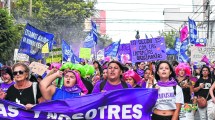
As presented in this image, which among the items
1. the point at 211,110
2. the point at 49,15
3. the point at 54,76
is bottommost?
the point at 211,110

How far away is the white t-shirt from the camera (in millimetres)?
7184

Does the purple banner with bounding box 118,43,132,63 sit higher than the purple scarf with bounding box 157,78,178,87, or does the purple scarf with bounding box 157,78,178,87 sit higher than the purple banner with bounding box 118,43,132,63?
the purple banner with bounding box 118,43,132,63

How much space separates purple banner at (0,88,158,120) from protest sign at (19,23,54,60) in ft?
22.2

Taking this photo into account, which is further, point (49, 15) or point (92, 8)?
point (92, 8)

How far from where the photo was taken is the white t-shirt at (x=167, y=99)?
718 cm

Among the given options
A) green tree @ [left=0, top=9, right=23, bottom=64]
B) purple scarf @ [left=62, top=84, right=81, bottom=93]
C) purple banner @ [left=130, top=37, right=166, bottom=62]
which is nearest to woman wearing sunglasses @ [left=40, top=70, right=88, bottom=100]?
purple scarf @ [left=62, top=84, right=81, bottom=93]

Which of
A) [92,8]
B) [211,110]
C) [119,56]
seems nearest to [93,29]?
[119,56]

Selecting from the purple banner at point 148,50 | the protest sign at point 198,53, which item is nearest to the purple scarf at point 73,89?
the purple banner at point 148,50

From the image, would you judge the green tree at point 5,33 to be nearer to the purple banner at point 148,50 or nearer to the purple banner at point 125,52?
the purple banner at point 125,52

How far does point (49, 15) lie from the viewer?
57469 mm

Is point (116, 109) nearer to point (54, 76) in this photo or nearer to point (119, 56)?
point (54, 76)

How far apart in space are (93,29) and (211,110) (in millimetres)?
16011

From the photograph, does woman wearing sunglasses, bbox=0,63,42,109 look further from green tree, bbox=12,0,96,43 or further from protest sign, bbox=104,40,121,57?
green tree, bbox=12,0,96,43

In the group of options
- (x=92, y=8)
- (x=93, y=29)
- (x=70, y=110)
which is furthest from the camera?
(x=92, y=8)
